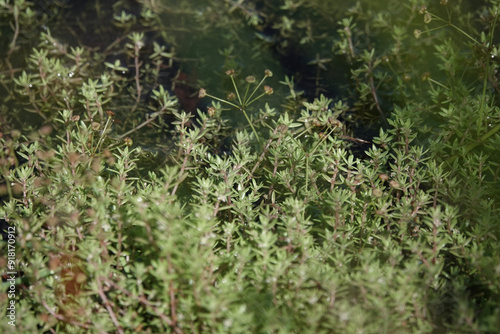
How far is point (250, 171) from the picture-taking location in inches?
121

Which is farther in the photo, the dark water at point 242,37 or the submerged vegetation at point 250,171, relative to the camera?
the dark water at point 242,37

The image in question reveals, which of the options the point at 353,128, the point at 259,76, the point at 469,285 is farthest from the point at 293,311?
the point at 259,76

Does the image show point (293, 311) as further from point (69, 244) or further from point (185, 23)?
point (185, 23)

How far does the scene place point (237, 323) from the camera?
2.04 metres

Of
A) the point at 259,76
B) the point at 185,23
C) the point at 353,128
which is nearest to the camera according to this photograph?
the point at 353,128

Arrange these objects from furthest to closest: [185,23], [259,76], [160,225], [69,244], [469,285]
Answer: [185,23] → [259,76] → [69,244] → [469,285] → [160,225]

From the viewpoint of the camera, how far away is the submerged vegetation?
7.32ft

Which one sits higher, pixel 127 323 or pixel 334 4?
pixel 334 4

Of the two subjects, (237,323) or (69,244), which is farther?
(69,244)

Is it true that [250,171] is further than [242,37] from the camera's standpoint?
No

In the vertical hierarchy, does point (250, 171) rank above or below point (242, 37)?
below

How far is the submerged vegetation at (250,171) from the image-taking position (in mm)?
2232

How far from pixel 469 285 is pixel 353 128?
5.16 ft

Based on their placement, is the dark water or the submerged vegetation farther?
the dark water
